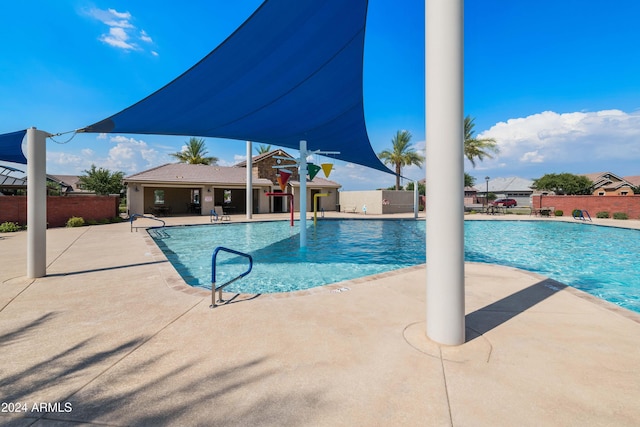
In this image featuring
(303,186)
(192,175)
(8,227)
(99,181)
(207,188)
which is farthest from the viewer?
(99,181)

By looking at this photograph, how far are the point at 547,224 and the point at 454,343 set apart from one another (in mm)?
19466

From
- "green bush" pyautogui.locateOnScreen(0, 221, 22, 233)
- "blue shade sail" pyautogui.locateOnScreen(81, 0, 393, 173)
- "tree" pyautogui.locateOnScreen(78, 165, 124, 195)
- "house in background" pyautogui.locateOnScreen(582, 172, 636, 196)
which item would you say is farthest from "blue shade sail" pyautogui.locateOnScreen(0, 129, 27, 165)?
"house in background" pyautogui.locateOnScreen(582, 172, 636, 196)

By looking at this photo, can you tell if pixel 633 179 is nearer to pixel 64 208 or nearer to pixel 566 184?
pixel 566 184

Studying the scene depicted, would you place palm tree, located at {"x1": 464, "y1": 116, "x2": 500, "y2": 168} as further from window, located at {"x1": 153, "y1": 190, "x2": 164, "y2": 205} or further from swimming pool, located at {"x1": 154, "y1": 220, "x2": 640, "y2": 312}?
window, located at {"x1": 153, "y1": 190, "x2": 164, "y2": 205}

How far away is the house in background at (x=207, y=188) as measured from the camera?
66.8ft

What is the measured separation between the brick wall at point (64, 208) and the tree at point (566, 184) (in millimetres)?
51758

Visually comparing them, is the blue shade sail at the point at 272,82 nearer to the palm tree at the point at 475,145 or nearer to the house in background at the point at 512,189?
the palm tree at the point at 475,145

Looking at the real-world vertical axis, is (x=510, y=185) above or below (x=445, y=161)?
above

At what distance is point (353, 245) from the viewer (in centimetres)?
1124

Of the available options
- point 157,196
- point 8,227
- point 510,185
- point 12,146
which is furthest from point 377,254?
point 510,185

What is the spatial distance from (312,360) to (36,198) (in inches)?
222

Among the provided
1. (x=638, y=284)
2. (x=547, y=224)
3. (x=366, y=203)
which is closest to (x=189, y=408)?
(x=638, y=284)

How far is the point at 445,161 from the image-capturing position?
2760 millimetres

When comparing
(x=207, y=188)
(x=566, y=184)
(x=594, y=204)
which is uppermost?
(x=566, y=184)
